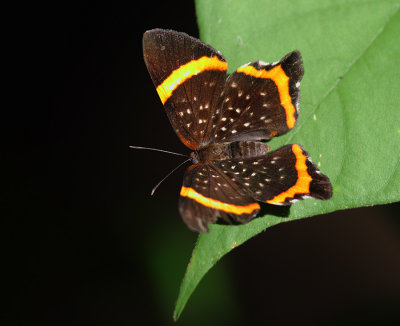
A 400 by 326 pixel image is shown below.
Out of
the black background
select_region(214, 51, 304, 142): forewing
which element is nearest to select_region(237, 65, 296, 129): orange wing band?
select_region(214, 51, 304, 142): forewing

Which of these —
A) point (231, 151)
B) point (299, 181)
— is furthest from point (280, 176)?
point (231, 151)

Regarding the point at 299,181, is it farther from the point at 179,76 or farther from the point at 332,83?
the point at 179,76

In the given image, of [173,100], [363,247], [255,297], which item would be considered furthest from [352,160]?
[255,297]

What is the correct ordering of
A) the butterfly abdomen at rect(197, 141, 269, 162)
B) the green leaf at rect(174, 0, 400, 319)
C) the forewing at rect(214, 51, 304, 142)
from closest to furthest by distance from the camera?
1. the green leaf at rect(174, 0, 400, 319)
2. the forewing at rect(214, 51, 304, 142)
3. the butterfly abdomen at rect(197, 141, 269, 162)

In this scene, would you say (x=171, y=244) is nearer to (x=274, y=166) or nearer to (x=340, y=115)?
(x=274, y=166)

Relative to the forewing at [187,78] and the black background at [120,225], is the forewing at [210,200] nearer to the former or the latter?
the forewing at [187,78]

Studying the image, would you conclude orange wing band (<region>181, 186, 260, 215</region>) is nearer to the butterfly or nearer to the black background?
the butterfly

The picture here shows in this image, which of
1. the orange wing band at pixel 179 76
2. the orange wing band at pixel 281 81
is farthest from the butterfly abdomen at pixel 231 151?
the orange wing band at pixel 179 76
